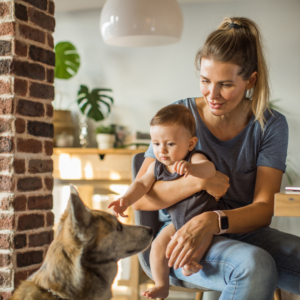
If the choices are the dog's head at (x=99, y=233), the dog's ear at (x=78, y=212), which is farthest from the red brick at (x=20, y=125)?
the dog's ear at (x=78, y=212)

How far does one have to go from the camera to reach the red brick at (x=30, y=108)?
1.84 meters

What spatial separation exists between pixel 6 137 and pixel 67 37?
3.11 m

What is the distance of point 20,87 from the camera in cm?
184

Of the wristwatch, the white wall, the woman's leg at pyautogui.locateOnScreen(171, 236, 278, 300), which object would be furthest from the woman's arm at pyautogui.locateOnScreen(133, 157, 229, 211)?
the white wall

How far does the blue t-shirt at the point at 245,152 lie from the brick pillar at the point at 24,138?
0.80 meters

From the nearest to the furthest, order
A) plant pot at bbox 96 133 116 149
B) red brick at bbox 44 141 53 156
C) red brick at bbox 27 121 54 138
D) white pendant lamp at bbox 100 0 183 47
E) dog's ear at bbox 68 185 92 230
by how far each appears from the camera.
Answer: dog's ear at bbox 68 185 92 230 → red brick at bbox 27 121 54 138 → red brick at bbox 44 141 53 156 → white pendant lamp at bbox 100 0 183 47 → plant pot at bbox 96 133 116 149

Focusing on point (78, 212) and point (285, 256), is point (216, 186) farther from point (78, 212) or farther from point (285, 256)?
point (78, 212)

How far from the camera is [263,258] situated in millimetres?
1122

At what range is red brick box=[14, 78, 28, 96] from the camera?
1818 millimetres

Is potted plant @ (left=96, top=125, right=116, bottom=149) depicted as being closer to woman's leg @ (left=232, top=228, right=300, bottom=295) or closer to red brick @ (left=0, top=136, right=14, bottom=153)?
red brick @ (left=0, top=136, right=14, bottom=153)

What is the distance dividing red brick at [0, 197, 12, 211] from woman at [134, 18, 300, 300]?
71 centimetres

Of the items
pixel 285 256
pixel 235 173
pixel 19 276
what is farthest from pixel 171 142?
pixel 19 276

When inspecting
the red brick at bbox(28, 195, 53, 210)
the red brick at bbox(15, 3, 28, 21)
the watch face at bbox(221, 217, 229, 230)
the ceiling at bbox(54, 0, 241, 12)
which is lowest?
the red brick at bbox(28, 195, 53, 210)

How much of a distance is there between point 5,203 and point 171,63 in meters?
2.91
